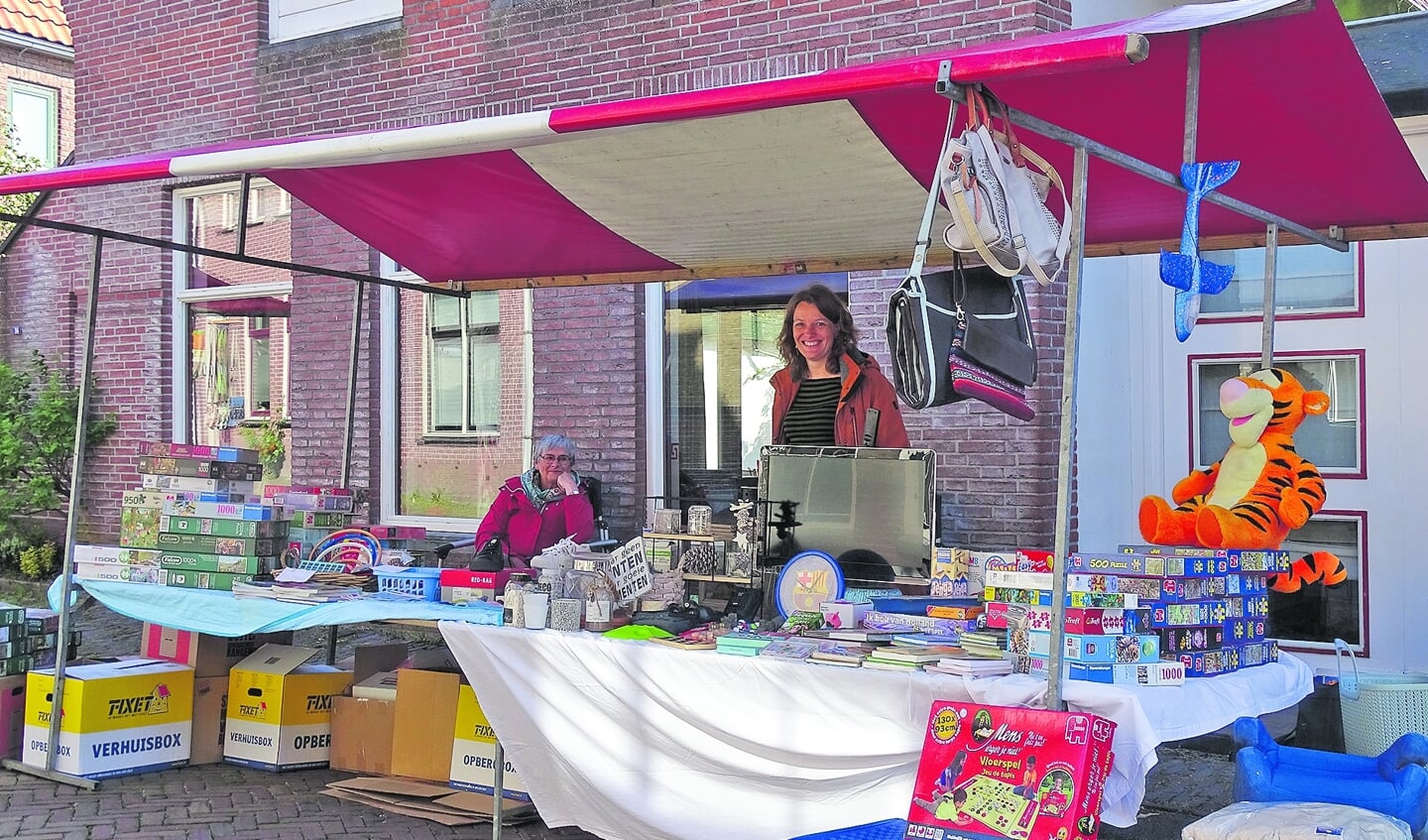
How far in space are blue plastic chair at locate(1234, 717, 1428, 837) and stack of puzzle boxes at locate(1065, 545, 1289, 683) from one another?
0.23 m

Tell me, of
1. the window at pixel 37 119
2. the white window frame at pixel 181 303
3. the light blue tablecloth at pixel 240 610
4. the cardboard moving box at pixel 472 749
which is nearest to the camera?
the light blue tablecloth at pixel 240 610

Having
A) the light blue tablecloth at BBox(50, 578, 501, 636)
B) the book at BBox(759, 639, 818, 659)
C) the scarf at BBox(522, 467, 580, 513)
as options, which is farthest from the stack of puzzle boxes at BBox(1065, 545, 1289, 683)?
the scarf at BBox(522, 467, 580, 513)

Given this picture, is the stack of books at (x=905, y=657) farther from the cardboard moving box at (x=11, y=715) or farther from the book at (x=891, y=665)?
the cardboard moving box at (x=11, y=715)

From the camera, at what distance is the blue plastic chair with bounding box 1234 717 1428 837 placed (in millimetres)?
3525

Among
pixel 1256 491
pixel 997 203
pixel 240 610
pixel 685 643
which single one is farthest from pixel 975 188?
pixel 240 610

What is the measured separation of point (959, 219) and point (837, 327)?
96.9 inches

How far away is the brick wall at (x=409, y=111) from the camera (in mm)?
7008

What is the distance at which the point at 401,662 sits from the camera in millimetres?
6145

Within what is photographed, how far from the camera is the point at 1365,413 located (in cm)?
634

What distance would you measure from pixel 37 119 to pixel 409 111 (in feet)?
34.2

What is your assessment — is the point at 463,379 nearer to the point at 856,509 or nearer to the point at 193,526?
the point at 193,526

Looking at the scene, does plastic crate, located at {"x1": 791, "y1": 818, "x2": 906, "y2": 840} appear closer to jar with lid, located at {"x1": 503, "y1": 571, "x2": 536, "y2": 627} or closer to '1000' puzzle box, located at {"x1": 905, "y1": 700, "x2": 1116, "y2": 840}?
'1000' puzzle box, located at {"x1": 905, "y1": 700, "x2": 1116, "y2": 840}

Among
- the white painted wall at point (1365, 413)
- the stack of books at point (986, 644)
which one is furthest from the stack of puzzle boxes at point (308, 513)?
the white painted wall at point (1365, 413)

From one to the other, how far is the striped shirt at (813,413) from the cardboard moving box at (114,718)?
8.96ft
